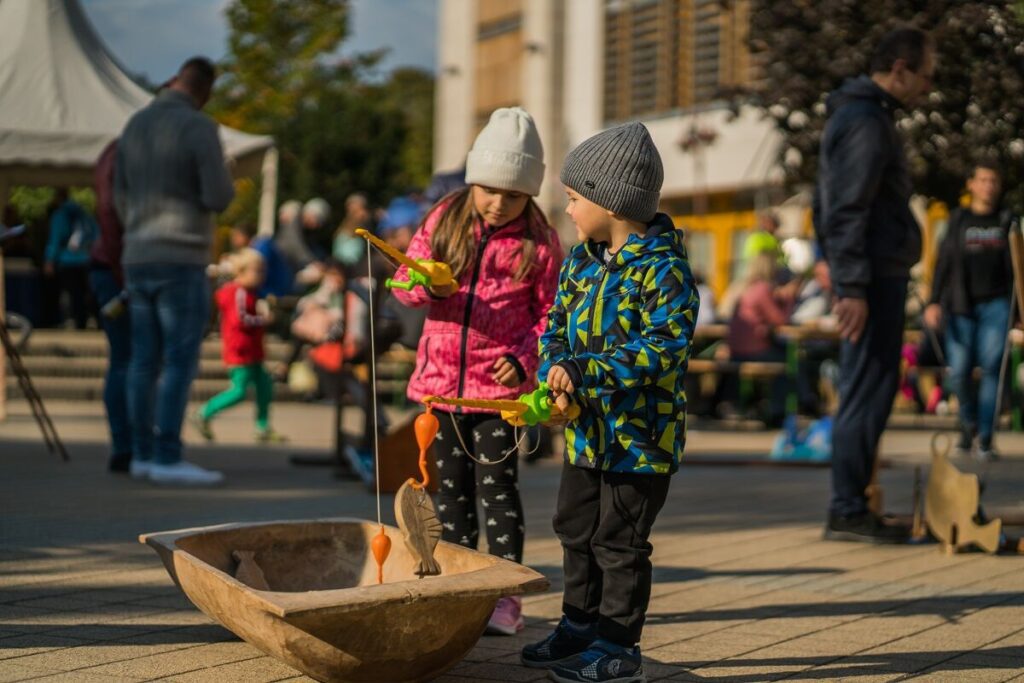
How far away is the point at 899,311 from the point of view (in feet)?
24.5

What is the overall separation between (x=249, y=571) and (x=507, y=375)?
1.02 meters

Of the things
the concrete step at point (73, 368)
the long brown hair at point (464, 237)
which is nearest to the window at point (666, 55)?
the concrete step at point (73, 368)

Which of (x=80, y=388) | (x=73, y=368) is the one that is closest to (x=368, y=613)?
(x=80, y=388)

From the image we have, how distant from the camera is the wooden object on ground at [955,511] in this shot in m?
7.16

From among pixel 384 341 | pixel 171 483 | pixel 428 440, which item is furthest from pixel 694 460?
pixel 428 440

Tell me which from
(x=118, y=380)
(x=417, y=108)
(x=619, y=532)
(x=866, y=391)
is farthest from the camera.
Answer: (x=417, y=108)

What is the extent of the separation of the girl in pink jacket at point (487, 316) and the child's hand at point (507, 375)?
1.08 ft

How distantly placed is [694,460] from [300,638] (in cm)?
776

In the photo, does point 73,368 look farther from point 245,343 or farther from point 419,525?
point 419,525

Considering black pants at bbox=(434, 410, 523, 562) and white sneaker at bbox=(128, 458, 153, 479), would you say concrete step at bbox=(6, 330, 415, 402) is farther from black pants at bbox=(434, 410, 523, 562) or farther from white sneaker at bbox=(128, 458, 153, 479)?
black pants at bbox=(434, 410, 523, 562)

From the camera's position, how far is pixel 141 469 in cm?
948

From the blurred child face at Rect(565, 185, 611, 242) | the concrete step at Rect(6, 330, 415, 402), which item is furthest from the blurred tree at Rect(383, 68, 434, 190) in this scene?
the blurred child face at Rect(565, 185, 611, 242)

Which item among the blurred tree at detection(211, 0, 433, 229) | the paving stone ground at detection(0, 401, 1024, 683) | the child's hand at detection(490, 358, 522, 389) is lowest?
the paving stone ground at detection(0, 401, 1024, 683)

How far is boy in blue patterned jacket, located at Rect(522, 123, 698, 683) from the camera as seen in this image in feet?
14.7
